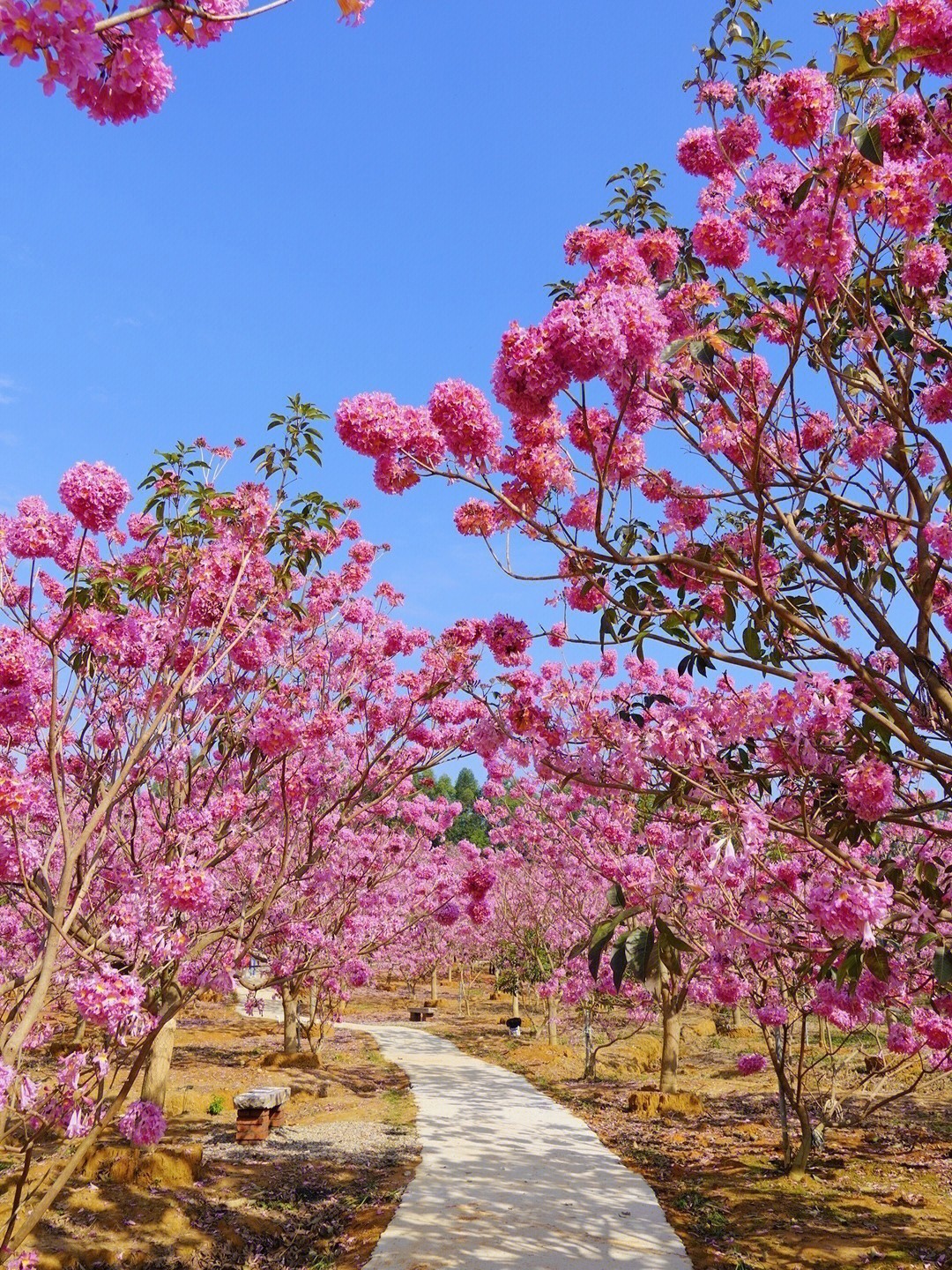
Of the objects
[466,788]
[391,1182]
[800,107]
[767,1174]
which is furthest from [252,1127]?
[466,788]

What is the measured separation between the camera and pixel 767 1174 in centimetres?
876

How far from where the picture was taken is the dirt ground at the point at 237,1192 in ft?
20.6

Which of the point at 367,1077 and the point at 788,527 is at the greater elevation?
the point at 788,527

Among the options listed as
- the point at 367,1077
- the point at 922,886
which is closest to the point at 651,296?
the point at 922,886

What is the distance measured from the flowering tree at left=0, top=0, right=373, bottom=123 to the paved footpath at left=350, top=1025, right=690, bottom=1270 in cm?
654

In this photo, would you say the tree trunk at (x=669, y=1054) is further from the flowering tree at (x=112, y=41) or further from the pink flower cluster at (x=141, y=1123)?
the flowering tree at (x=112, y=41)

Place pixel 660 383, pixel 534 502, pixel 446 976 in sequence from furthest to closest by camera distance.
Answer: pixel 446 976
pixel 660 383
pixel 534 502

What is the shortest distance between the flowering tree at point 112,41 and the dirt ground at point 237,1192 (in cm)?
674

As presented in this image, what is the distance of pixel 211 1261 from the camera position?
6.34m

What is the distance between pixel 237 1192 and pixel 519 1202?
2.64m

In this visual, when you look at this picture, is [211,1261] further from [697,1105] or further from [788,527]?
[697,1105]

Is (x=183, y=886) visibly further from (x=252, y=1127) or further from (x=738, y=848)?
(x=252, y=1127)

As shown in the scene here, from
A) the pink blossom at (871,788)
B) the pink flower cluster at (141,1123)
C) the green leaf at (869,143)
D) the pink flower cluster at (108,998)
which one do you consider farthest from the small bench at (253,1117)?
the green leaf at (869,143)

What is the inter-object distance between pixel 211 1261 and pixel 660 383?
22.5ft
